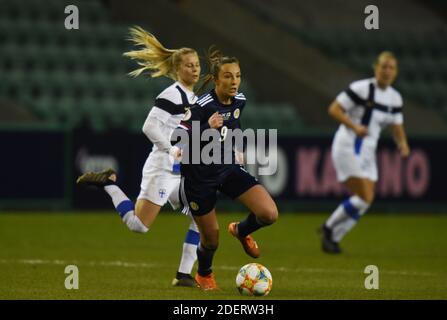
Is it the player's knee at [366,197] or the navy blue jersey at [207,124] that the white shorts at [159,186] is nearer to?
the navy blue jersey at [207,124]

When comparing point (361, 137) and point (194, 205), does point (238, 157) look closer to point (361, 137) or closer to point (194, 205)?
point (194, 205)

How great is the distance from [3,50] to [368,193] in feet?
30.3

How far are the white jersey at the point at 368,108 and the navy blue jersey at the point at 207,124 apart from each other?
4.32m

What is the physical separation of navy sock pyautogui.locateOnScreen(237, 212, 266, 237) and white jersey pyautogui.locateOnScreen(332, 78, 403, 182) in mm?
4203

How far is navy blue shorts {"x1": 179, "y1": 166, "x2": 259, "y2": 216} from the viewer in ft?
27.5

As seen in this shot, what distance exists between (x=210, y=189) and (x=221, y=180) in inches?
4.6

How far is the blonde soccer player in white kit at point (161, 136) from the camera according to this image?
914 centimetres

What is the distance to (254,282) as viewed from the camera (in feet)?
Answer: 26.8

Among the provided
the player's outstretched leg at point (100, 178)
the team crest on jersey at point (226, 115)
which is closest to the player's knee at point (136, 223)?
the player's outstretched leg at point (100, 178)

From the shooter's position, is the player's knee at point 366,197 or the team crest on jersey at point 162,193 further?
the player's knee at point 366,197

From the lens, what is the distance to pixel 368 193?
12.5 m

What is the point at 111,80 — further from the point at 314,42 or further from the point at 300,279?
the point at 300,279

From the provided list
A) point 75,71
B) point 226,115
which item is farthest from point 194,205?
point 75,71

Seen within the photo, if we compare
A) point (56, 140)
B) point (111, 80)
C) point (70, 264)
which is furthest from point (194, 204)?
point (111, 80)
